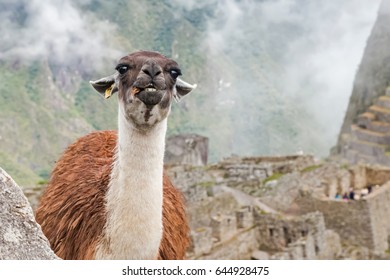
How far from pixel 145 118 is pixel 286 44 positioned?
1472 cm

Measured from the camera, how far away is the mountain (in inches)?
442

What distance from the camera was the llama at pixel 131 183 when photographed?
4.96m

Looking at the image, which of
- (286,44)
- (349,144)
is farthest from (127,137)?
(349,144)

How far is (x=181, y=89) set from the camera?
530 cm

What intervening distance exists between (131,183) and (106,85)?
68 cm

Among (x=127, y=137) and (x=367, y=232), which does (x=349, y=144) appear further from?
(x=127, y=137)

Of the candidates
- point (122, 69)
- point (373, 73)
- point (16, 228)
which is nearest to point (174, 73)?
point (122, 69)

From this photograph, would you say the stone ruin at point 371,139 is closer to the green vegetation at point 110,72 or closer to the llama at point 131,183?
the green vegetation at point 110,72

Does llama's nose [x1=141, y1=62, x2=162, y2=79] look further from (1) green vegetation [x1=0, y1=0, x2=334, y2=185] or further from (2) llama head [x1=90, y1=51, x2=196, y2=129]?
(1) green vegetation [x1=0, y1=0, x2=334, y2=185]

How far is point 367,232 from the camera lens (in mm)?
20328

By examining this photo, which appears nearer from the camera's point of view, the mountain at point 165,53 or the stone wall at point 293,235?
the mountain at point 165,53

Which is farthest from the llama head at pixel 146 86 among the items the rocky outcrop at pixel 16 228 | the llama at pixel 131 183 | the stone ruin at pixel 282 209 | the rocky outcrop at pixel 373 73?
the rocky outcrop at pixel 373 73

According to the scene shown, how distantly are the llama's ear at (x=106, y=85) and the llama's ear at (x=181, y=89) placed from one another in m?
0.38

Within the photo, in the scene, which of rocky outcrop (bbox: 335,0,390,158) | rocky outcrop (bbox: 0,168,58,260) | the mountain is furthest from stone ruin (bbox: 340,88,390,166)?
rocky outcrop (bbox: 0,168,58,260)
